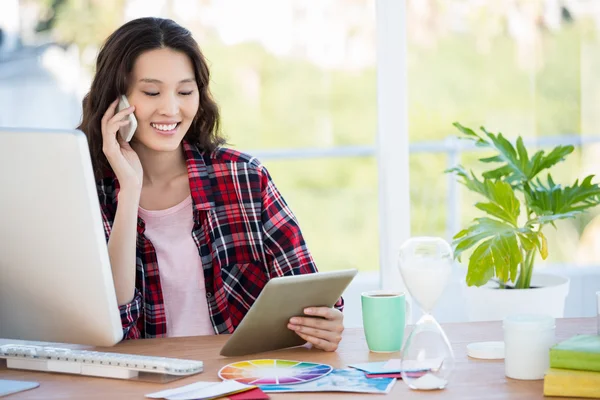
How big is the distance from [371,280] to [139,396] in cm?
338

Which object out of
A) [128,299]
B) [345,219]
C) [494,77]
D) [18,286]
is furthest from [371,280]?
[18,286]

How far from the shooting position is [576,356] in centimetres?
134

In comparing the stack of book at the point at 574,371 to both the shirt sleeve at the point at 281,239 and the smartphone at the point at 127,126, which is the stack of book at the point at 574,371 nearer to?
the shirt sleeve at the point at 281,239

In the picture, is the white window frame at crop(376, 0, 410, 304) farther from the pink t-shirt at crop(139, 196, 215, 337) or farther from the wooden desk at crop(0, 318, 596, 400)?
the wooden desk at crop(0, 318, 596, 400)

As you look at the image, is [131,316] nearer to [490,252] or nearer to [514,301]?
[490,252]

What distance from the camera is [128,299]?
2072 millimetres

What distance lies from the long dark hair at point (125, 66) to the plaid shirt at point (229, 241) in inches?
4.6

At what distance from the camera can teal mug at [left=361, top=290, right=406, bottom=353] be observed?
1.66 m

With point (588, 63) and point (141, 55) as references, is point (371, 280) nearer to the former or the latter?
point (588, 63)

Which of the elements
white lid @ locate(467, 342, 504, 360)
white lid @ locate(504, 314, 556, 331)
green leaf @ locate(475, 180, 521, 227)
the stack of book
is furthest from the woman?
green leaf @ locate(475, 180, 521, 227)

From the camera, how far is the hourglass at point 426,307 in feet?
4.44

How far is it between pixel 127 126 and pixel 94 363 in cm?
83

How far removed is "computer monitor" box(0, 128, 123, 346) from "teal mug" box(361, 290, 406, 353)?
0.45 metres

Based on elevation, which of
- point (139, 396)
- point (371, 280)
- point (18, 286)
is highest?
point (18, 286)
